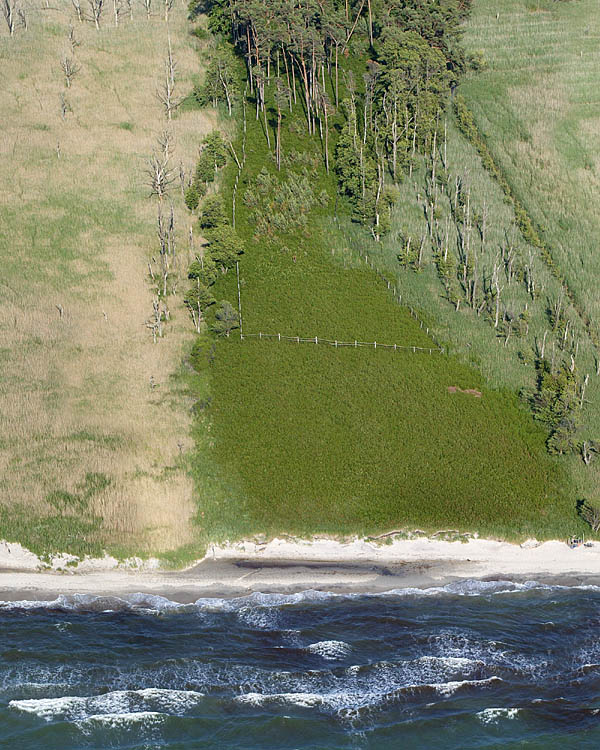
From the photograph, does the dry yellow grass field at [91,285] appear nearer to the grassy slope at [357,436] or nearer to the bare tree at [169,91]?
the bare tree at [169,91]

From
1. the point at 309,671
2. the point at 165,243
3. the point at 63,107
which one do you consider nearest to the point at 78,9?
the point at 63,107

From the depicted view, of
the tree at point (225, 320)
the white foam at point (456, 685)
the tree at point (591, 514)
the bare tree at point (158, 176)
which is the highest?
the bare tree at point (158, 176)

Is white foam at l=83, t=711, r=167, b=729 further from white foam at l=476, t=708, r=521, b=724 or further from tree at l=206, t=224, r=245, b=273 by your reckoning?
tree at l=206, t=224, r=245, b=273

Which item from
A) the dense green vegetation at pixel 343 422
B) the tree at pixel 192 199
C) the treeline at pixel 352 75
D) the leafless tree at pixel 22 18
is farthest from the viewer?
the leafless tree at pixel 22 18

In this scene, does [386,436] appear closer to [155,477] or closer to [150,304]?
[155,477]

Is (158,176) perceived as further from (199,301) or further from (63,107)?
(63,107)

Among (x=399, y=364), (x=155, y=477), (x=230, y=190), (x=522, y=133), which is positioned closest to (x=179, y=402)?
(x=155, y=477)

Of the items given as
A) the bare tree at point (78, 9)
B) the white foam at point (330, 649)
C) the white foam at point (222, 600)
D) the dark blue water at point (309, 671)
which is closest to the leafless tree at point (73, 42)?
the bare tree at point (78, 9)
